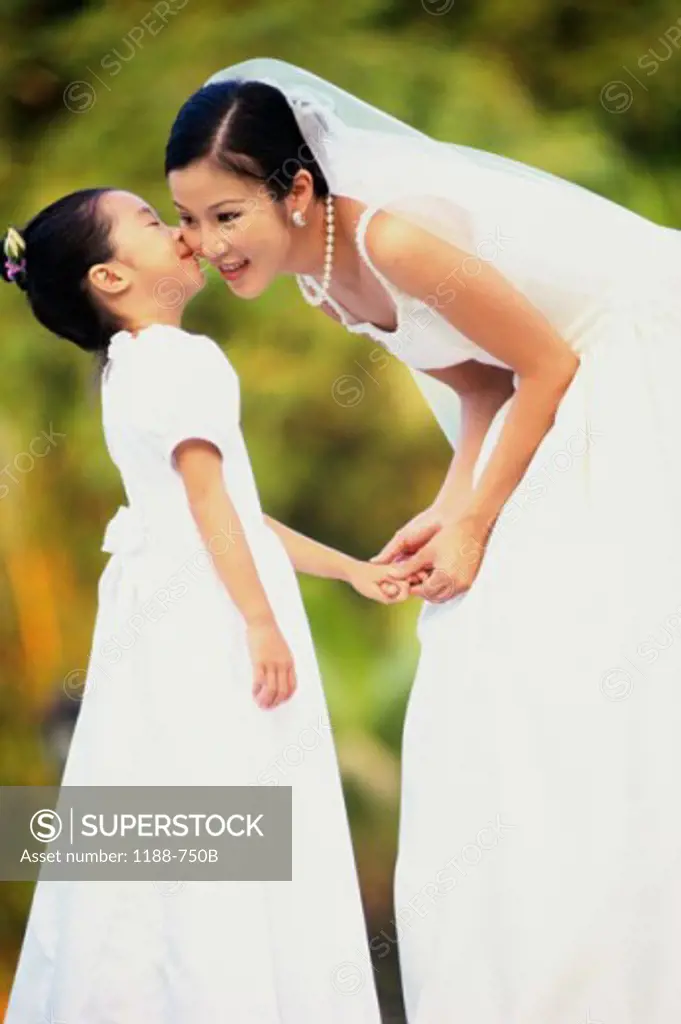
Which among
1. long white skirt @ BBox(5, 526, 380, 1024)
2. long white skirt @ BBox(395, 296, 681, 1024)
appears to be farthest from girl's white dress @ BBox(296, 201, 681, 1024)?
long white skirt @ BBox(5, 526, 380, 1024)

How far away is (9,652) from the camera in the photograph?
7.27ft

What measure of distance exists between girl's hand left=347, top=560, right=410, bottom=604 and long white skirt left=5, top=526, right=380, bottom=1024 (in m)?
0.17

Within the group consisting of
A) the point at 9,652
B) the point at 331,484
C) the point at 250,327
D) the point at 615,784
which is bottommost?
the point at 615,784

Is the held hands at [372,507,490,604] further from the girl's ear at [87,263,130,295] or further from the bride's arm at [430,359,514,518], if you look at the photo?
the girl's ear at [87,263,130,295]

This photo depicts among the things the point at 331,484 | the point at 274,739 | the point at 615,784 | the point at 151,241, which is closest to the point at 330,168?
the point at 151,241

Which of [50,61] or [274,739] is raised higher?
[50,61]

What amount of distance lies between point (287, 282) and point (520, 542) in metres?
0.73

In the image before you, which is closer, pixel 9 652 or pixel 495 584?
pixel 495 584

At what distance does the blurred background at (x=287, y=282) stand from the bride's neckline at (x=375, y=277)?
29cm

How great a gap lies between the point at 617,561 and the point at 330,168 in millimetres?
657

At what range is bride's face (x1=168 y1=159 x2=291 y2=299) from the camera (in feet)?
6.00

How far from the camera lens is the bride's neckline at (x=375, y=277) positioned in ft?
5.85

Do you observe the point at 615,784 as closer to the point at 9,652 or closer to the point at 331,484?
the point at 331,484

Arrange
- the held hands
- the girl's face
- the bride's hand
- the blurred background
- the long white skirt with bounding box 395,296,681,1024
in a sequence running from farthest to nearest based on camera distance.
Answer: the blurred background < the bride's hand < the girl's face < the held hands < the long white skirt with bounding box 395,296,681,1024
